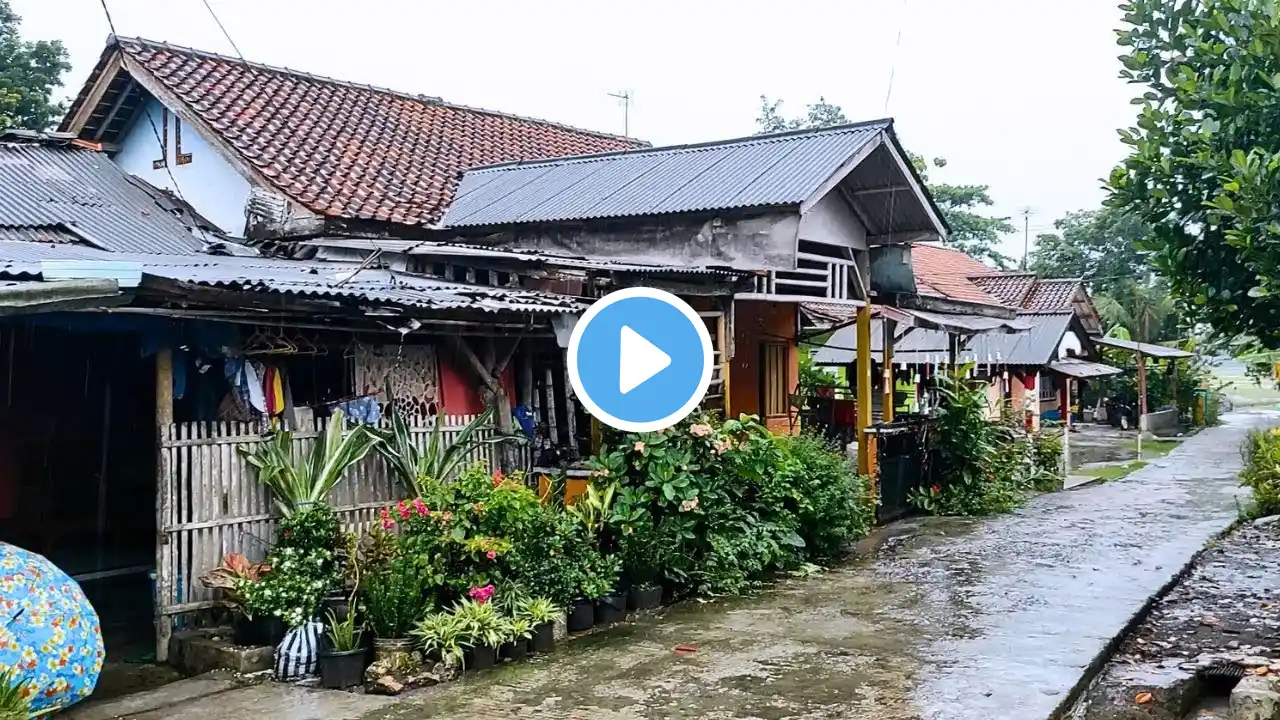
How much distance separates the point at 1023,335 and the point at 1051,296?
3200mm

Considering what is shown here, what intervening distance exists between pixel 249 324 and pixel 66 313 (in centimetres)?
112

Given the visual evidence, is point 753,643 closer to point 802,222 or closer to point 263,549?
point 263,549

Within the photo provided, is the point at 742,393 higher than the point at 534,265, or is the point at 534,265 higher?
the point at 534,265

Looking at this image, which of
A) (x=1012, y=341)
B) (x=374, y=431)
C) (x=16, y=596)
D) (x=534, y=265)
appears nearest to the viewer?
(x=16, y=596)

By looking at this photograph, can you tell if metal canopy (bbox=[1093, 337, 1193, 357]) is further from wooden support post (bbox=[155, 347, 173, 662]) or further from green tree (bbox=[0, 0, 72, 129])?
wooden support post (bbox=[155, 347, 173, 662])

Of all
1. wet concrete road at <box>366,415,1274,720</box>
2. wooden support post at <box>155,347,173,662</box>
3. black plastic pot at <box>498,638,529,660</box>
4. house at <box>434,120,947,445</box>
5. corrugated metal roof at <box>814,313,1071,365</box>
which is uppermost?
house at <box>434,120,947,445</box>

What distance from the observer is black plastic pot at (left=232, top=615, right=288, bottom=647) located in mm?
6910

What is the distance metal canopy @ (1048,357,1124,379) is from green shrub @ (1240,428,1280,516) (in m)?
14.8

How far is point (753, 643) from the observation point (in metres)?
7.59

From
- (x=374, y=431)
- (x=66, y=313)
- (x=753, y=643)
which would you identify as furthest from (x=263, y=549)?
(x=753, y=643)

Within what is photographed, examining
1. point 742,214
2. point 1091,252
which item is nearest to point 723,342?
point 742,214

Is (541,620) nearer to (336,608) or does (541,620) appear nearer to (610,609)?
(610,609)

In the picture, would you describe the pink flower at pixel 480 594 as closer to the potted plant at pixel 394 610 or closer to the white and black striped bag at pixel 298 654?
the potted plant at pixel 394 610

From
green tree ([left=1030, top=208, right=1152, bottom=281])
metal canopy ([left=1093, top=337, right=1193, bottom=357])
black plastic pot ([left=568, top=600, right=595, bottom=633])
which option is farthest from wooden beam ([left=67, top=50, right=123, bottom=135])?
green tree ([left=1030, top=208, right=1152, bottom=281])
